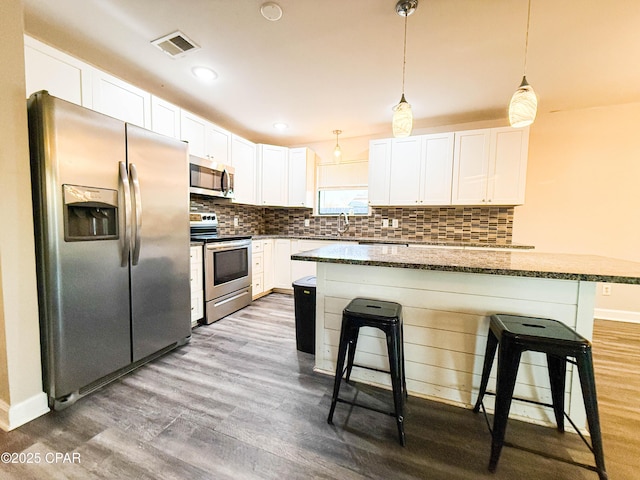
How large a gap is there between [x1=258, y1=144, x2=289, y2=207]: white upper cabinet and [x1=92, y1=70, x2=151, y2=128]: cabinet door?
1736 millimetres

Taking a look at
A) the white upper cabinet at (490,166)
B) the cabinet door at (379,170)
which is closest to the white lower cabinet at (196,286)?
the cabinet door at (379,170)

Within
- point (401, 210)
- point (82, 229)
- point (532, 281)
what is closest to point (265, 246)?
point (401, 210)

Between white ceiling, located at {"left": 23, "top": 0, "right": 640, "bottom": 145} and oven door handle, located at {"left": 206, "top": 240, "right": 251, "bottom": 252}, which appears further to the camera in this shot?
oven door handle, located at {"left": 206, "top": 240, "right": 251, "bottom": 252}

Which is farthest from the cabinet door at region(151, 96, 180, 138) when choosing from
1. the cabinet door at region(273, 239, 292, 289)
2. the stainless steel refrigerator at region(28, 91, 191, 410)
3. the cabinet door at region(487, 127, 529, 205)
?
the cabinet door at region(487, 127, 529, 205)

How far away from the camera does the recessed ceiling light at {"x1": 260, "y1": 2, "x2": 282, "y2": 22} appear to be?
166cm

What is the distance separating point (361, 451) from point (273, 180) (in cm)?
360

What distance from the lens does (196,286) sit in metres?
2.68

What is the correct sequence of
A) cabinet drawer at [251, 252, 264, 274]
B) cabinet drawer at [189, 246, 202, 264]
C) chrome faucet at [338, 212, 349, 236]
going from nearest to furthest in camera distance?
cabinet drawer at [189, 246, 202, 264], cabinet drawer at [251, 252, 264, 274], chrome faucet at [338, 212, 349, 236]

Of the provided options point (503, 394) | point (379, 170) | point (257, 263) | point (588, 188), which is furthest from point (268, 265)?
point (588, 188)

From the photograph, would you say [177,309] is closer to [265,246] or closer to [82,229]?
[82,229]

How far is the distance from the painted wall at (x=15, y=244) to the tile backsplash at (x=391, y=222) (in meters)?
1.99

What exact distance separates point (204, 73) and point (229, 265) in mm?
1981

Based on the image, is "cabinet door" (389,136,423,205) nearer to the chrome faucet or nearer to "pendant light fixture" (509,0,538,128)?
the chrome faucet

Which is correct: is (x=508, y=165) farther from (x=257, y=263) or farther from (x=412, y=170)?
(x=257, y=263)
